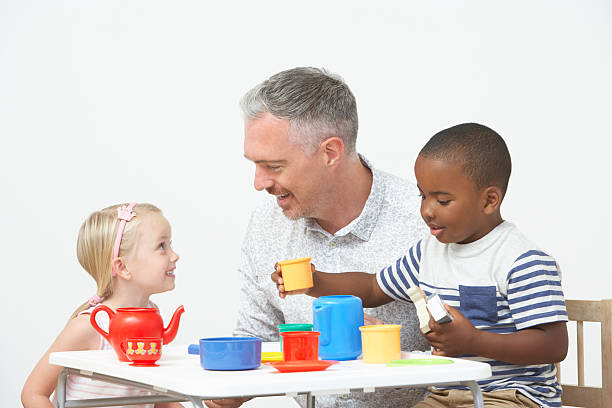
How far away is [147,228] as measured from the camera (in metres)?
2.28

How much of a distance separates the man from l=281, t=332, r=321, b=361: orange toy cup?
798 millimetres

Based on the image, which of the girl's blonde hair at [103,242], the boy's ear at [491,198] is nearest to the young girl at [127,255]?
the girl's blonde hair at [103,242]

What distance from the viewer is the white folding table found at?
1200 mm

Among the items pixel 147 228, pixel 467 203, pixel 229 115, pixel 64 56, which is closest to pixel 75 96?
pixel 64 56

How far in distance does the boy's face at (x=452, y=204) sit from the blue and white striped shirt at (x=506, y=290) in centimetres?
5

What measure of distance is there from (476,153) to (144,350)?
2.52 feet

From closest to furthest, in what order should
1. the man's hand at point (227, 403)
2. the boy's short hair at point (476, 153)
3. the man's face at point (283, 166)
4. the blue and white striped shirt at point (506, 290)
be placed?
the blue and white striped shirt at point (506, 290) < the boy's short hair at point (476, 153) < the man's hand at point (227, 403) < the man's face at point (283, 166)

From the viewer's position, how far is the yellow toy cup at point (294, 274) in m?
1.77

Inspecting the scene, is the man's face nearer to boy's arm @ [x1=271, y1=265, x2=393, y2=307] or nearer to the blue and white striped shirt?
boy's arm @ [x1=271, y1=265, x2=393, y2=307]

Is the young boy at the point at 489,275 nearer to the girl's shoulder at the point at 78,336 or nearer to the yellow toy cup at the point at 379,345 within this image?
the yellow toy cup at the point at 379,345

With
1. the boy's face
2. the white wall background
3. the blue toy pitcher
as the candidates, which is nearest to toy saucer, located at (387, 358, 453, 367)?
the blue toy pitcher

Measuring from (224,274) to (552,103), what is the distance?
4.81ft

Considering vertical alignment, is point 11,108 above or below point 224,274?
above

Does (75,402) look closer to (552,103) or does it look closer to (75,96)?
(75,96)
